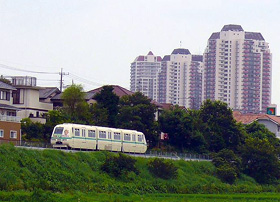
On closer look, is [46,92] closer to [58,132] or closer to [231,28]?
[58,132]

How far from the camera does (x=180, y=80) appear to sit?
549 ft

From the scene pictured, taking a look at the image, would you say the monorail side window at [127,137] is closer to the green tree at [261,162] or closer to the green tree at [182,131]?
the green tree at [182,131]

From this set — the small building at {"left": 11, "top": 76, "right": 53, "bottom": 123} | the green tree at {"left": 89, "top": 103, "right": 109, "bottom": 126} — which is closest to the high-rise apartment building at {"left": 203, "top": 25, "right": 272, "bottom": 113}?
the green tree at {"left": 89, "top": 103, "right": 109, "bottom": 126}

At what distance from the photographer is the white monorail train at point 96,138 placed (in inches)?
1984

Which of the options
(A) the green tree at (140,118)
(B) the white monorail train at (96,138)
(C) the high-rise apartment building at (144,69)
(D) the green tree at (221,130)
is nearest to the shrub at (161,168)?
(B) the white monorail train at (96,138)

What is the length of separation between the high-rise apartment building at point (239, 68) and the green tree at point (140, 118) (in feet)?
273

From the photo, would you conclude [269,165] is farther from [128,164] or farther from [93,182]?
[93,182]

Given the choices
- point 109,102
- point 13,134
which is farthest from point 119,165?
point 109,102

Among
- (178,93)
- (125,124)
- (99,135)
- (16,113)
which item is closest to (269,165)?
(125,124)

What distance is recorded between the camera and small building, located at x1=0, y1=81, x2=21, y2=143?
52.2 meters

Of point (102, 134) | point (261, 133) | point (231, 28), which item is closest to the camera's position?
point (102, 134)

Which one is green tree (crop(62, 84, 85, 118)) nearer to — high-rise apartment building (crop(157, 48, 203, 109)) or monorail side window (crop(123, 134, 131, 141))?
monorail side window (crop(123, 134, 131, 141))

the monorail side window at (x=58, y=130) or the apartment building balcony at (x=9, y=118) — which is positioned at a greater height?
the apartment building balcony at (x=9, y=118)

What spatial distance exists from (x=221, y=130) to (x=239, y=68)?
79.3m
